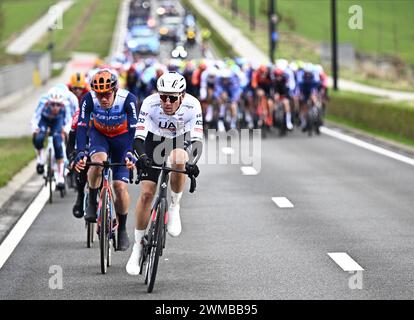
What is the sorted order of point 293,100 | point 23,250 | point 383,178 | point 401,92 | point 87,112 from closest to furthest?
point 87,112, point 23,250, point 383,178, point 293,100, point 401,92

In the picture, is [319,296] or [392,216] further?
[392,216]

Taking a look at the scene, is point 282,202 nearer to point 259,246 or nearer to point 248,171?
point 259,246

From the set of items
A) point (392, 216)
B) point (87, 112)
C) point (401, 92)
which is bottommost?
point (401, 92)

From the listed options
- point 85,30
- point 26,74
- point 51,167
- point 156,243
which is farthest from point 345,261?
point 85,30

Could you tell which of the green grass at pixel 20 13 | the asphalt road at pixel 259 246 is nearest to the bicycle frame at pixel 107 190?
the asphalt road at pixel 259 246

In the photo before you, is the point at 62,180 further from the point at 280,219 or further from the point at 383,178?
the point at 383,178

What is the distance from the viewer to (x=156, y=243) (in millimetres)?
10680

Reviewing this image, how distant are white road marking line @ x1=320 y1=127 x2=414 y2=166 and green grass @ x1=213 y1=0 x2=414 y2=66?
5904cm

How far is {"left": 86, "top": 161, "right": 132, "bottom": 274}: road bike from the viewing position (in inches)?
458

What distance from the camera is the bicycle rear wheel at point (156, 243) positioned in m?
10.6

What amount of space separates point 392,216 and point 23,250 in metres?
4.73

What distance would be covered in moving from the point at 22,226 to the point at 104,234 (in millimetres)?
3807

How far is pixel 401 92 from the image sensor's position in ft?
145

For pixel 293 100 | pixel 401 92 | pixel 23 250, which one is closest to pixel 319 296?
pixel 23 250
